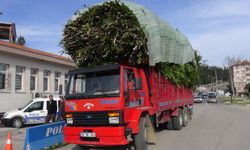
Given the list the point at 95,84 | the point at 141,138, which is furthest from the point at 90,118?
the point at 141,138

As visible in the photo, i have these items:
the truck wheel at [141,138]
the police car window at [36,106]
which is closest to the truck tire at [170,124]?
the truck wheel at [141,138]

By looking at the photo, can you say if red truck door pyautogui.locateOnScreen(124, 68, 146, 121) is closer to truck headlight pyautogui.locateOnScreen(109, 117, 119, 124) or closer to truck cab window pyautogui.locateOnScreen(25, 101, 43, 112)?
truck headlight pyautogui.locateOnScreen(109, 117, 119, 124)

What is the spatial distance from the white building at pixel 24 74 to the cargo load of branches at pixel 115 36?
1076cm

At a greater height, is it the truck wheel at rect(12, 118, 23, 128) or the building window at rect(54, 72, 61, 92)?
the building window at rect(54, 72, 61, 92)

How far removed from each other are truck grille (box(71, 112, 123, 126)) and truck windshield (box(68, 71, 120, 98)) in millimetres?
479

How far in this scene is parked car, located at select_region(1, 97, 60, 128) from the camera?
1884 cm

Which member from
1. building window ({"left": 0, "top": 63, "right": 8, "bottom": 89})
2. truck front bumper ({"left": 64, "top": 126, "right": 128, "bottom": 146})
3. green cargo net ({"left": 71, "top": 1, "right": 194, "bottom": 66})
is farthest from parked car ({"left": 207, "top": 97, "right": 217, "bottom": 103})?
truck front bumper ({"left": 64, "top": 126, "right": 128, "bottom": 146})

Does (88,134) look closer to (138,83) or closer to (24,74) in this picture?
(138,83)

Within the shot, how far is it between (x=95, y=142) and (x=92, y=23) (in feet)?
12.4

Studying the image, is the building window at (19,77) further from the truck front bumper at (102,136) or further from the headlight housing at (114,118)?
the headlight housing at (114,118)

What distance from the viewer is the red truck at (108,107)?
887 cm

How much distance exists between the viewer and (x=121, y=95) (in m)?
8.96

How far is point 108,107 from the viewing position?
8.92m

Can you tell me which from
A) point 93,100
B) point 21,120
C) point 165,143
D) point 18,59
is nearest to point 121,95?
point 93,100
